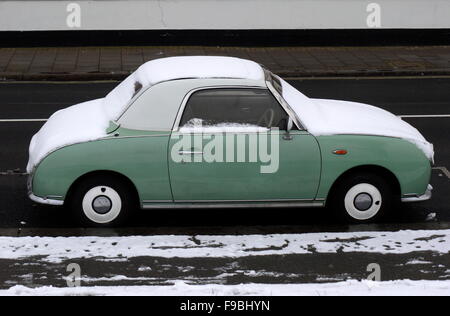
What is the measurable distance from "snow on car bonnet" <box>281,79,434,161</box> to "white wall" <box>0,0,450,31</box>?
10333 millimetres

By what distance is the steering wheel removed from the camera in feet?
25.4

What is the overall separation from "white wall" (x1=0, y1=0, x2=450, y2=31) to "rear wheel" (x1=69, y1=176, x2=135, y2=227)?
11057mm

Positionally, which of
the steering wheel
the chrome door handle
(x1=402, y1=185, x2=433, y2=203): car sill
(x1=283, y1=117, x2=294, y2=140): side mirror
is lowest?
(x1=402, y1=185, x2=433, y2=203): car sill

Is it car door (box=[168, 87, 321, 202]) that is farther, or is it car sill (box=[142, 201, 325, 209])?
car sill (box=[142, 201, 325, 209])

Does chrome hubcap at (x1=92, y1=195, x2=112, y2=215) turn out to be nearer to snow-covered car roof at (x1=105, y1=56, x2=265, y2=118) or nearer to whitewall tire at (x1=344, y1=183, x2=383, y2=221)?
snow-covered car roof at (x1=105, y1=56, x2=265, y2=118)

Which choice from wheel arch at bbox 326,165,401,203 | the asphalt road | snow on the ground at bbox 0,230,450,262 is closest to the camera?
snow on the ground at bbox 0,230,450,262

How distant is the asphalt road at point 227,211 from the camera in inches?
311

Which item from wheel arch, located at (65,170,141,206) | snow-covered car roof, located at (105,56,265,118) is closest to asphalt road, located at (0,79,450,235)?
wheel arch, located at (65,170,141,206)

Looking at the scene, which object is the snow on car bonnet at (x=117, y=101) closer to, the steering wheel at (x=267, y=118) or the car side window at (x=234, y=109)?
the car side window at (x=234, y=109)

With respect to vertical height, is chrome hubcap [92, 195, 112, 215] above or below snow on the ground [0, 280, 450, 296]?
above

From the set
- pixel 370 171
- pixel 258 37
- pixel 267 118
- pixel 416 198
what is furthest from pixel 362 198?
pixel 258 37

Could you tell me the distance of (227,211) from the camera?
330 inches

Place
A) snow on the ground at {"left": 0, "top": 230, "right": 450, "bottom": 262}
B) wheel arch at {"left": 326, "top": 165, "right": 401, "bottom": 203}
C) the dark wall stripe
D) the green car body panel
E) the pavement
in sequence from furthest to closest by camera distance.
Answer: the dark wall stripe < the pavement < wheel arch at {"left": 326, "top": 165, "right": 401, "bottom": 203} < the green car body panel < snow on the ground at {"left": 0, "top": 230, "right": 450, "bottom": 262}

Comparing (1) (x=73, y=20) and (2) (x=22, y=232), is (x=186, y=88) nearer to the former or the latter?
(2) (x=22, y=232)
